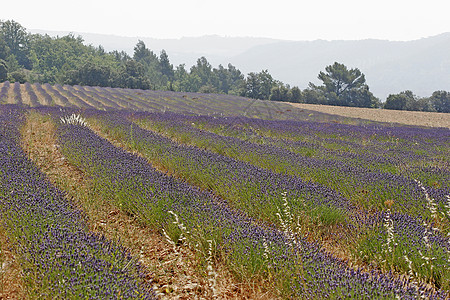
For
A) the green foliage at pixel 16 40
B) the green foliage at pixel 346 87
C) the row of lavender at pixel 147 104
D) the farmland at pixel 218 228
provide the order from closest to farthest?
1. the farmland at pixel 218 228
2. the row of lavender at pixel 147 104
3. the green foliage at pixel 346 87
4. the green foliage at pixel 16 40

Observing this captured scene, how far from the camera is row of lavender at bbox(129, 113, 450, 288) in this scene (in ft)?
8.57

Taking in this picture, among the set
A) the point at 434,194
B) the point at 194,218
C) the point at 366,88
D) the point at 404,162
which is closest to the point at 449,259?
the point at 434,194

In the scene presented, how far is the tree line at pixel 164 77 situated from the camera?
133 ft

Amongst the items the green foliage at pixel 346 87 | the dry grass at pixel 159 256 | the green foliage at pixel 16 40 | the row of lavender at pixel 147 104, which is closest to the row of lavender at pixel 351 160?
the dry grass at pixel 159 256

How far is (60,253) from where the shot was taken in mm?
2207

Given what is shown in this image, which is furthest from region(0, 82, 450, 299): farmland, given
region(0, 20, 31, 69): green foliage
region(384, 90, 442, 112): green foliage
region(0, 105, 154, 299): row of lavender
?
region(0, 20, 31, 69): green foliage

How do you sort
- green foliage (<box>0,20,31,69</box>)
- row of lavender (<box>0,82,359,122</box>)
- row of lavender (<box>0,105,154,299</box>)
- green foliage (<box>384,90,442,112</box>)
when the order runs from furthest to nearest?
1. green foliage (<box>0,20,31,69</box>)
2. green foliage (<box>384,90,442,112</box>)
3. row of lavender (<box>0,82,359,122</box>)
4. row of lavender (<box>0,105,154,299</box>)

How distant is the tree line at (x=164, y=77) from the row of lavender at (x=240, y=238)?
3677 centimetres

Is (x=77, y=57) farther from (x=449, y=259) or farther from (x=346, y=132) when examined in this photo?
(x=449, y=259)

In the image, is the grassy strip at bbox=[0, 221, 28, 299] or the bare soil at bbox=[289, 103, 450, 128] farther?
the bare soil at bbox=[289, 103, 450, 128]

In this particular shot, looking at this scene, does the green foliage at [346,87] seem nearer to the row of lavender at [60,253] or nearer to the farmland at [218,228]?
the farmland at [218,228]

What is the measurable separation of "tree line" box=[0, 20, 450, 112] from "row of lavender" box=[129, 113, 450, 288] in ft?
99.7

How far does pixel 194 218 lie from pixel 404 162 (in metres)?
4.61

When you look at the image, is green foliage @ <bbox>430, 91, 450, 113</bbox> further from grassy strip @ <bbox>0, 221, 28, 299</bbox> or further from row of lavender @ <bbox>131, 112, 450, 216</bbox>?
grassy strip @ <bbox>0, 221, 28, 299</bbox>
